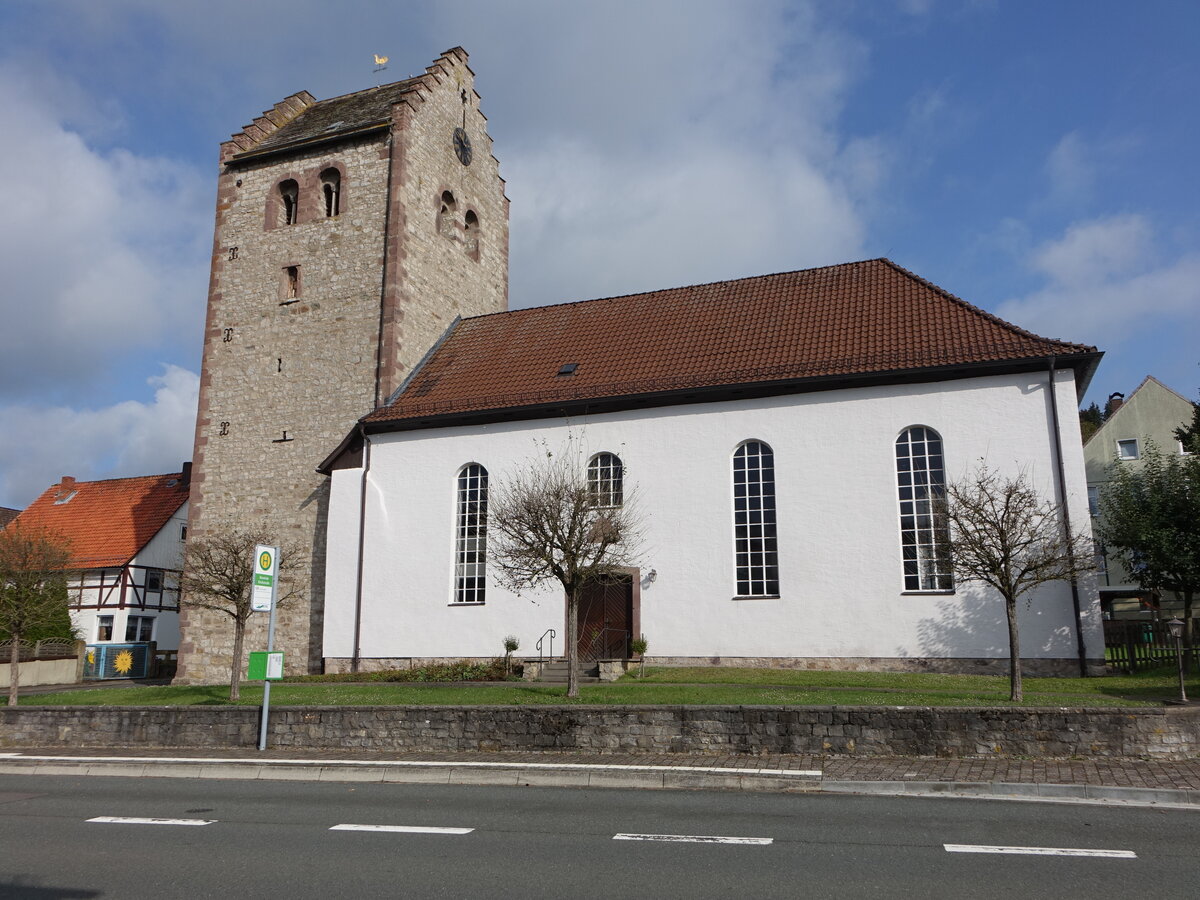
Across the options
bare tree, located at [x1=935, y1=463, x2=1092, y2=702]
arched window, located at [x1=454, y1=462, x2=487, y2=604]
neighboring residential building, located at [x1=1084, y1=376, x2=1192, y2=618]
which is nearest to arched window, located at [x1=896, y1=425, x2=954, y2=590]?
bare tree, located at [x1=935, y1=463, x2=1092, y2=702]

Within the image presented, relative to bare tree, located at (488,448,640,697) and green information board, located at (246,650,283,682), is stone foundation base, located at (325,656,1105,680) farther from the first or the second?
green information board, located at (246,650,283,682)

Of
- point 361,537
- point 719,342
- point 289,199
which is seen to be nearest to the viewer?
point 719,342

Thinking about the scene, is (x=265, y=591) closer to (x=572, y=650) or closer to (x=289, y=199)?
(x=572, y=650)

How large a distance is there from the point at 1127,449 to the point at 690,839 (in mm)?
38624

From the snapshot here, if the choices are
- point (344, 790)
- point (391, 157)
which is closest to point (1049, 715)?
point (344, 790)

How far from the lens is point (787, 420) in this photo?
20.4m

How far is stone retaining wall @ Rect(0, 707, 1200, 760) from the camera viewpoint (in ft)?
35.3

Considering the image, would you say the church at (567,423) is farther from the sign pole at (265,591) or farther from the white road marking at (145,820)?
the white road marking at (145,820)

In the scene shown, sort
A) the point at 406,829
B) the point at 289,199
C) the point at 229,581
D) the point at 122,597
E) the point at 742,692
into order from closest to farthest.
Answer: the point at 406,829 < the point at 742,692 < the point at 229,581 < the point at 289,199 < the point at 122,597

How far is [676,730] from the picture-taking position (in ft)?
38.6

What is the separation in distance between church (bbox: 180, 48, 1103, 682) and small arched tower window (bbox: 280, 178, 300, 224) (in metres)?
0.07

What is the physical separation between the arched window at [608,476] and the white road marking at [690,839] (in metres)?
13.2

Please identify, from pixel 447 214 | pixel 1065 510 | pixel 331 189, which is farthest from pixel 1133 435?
pixel 331 189

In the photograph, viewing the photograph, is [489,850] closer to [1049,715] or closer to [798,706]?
[798,706]
